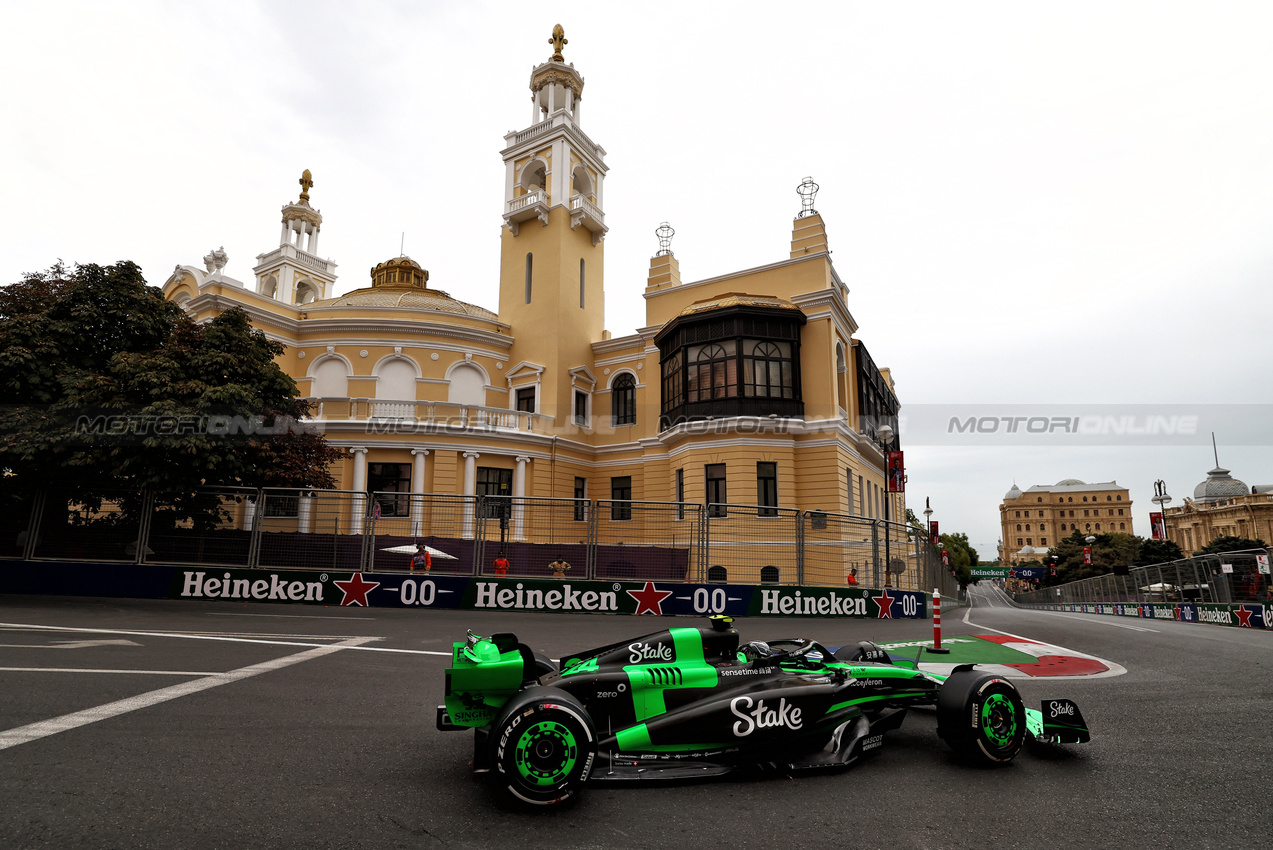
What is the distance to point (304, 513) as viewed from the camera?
48.7 feet

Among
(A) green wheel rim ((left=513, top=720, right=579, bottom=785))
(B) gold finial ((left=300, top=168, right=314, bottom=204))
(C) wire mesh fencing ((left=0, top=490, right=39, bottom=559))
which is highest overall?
(B) gold finial ((left=300, top=168, right=314, bottom=204))

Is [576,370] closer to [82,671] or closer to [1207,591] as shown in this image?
[1207,591]

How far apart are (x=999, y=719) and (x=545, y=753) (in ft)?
10.3

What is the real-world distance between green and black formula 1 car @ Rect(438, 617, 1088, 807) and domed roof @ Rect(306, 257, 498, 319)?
31547mm

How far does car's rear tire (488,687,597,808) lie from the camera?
3775 mm

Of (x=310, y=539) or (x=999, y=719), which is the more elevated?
(x=310, y=539)

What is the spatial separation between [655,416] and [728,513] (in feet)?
56.8

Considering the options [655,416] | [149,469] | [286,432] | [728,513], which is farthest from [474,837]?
[655,416]

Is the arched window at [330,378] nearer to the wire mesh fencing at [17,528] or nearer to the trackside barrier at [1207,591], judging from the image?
the wire mesh fencing at [17,528]

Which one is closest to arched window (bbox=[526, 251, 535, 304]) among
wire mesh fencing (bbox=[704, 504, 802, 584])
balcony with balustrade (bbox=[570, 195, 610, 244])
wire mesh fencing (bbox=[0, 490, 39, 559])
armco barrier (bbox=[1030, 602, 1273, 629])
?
balcony with balustrade (bbox=[570, 195, 610, 244])

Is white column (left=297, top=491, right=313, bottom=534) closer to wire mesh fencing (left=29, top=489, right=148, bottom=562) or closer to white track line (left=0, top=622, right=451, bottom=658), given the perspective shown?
wire mesh fencing (left=29, top=489, right=148, bottom=562)

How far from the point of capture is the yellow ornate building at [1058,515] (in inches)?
6811

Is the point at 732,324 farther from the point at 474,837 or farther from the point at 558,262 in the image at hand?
the point at 474,837

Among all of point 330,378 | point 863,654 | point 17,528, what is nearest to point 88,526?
point 17,528
